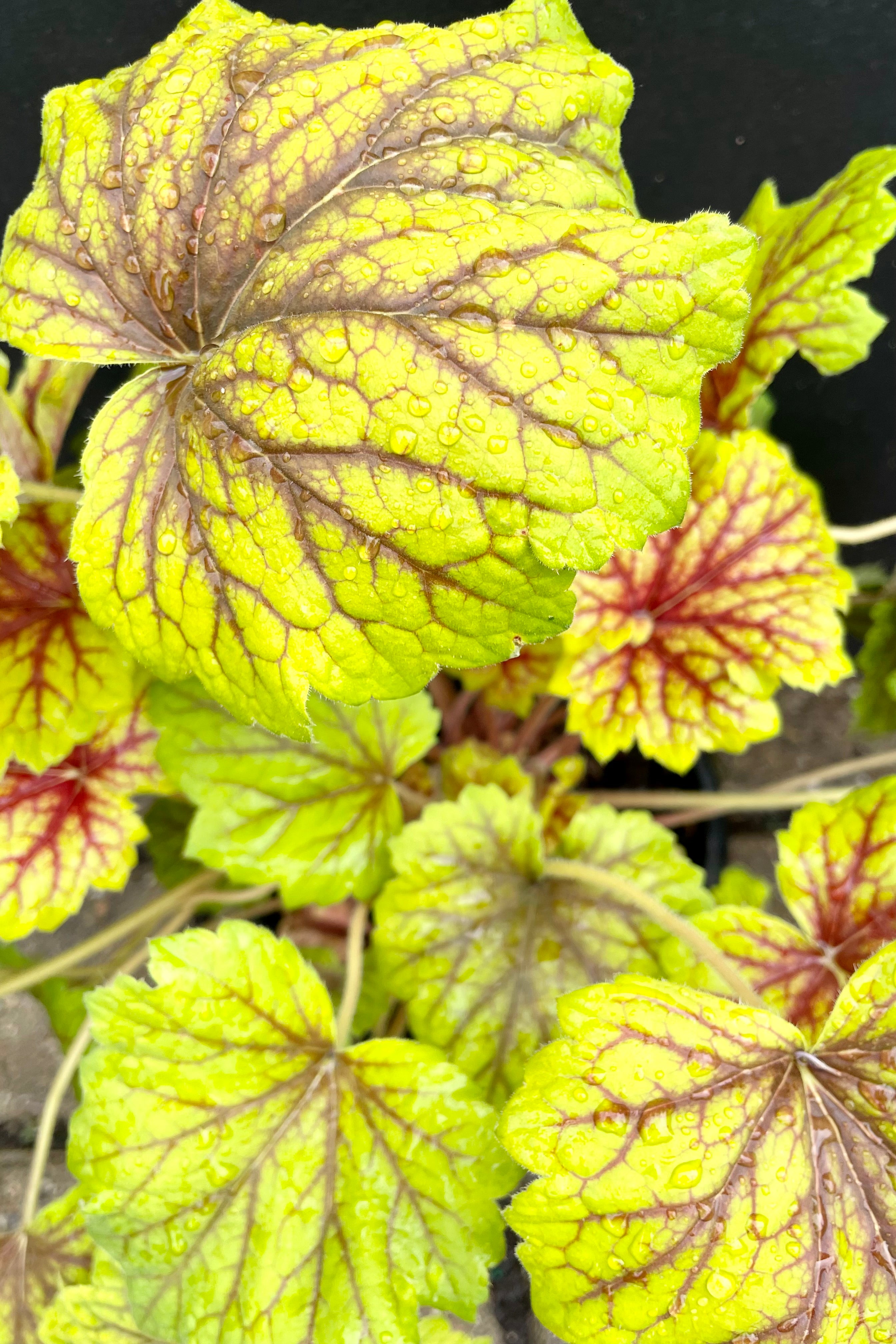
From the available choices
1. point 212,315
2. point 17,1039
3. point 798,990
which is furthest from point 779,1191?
point 17,1039

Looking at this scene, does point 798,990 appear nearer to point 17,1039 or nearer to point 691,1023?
point 691,1023

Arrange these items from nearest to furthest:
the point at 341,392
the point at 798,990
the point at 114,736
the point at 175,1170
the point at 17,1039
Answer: the point at 341,392
the point at 175,1170
the point at 798,990
the point at 114,736
the point at 17,1039

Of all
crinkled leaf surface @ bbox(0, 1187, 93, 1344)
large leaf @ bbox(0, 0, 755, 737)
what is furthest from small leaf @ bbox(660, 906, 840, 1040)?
crinkled leaf surface @ bbox(0, 1187, 93, 1344)

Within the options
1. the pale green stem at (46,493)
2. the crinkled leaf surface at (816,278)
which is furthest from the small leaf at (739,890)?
the pale green stem at (46,493)

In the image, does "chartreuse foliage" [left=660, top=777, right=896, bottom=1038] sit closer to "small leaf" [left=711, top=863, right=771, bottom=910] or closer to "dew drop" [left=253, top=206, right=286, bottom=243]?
"small leaf" [left=711, top=863, right=771, bottom=910]

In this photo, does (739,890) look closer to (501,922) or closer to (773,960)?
(773,960)

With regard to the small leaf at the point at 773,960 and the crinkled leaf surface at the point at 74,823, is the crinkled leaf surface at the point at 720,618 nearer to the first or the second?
the small leaf at the point at 773,960
